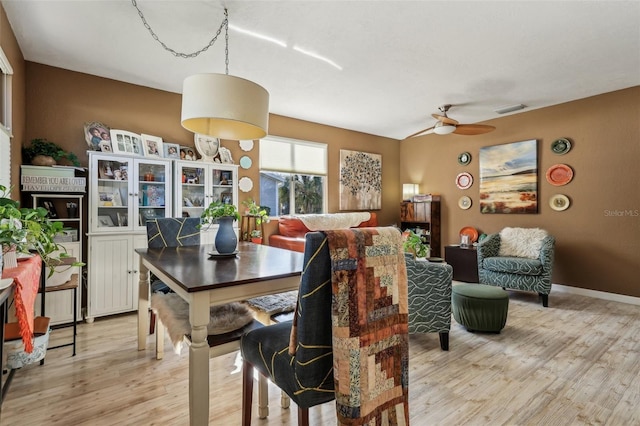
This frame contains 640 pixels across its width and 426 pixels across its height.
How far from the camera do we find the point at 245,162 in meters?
4.42

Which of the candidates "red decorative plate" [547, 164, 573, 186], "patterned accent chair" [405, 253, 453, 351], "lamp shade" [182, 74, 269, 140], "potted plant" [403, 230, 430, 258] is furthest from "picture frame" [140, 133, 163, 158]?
"red decorative plate" [547, 164, 573, 186]

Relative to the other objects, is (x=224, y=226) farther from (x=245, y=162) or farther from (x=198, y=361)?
(x=245, y=162)

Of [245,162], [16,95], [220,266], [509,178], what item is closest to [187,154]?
[245,162]

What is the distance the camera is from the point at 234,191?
13.3 feet

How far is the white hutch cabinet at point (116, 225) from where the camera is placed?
3.08 m

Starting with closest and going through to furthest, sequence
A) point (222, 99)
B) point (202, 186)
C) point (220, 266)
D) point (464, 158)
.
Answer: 1. point (222, 99)
2. point (220, 266)
3. point (202, 186)
4. point (464, 158)

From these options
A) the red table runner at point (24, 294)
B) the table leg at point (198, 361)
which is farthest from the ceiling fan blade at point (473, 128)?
the red table runner at point (24, 294)

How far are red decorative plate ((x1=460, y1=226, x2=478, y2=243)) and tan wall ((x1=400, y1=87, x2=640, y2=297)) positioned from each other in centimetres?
30

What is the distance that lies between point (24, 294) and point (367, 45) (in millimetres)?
2860

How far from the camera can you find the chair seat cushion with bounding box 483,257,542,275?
3.63 m

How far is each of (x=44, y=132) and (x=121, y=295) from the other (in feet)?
5.81

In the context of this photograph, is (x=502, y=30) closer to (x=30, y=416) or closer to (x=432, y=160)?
(x=432, y=160)

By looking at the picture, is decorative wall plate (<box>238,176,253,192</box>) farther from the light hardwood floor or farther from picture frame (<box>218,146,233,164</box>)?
the light hardwood floor

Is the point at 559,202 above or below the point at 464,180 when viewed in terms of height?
below
